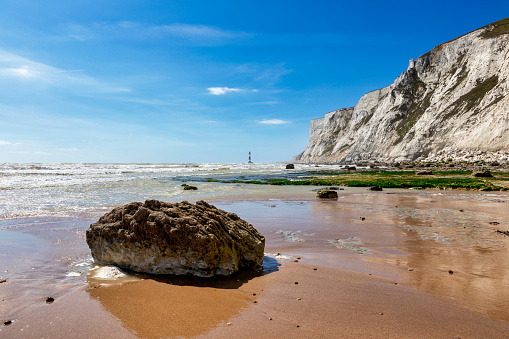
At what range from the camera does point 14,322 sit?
3250 mm

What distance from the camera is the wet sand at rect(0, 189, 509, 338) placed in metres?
3.12

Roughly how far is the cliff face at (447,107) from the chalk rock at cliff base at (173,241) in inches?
2115

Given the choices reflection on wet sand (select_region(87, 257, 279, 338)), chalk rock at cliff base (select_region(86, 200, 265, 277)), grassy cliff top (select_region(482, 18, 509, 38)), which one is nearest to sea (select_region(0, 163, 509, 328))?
chalk rock at cliff base (select_region(86, 200, 265, 277))

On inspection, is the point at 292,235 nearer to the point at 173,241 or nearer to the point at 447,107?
the point at 173,241

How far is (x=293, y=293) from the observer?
401 cm

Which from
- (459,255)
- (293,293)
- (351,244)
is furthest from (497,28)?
(293,293)

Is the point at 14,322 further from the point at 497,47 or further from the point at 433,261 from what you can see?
the point at 497,47

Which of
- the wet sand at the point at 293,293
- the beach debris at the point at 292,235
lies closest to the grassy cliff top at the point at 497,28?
the wet sand at the point at 293,293

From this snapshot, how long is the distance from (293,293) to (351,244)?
321 centimetres

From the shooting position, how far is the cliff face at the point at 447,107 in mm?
51438

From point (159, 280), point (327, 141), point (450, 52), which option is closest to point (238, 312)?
point (159, 280)

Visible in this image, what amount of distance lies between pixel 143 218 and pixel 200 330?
2.43 metres

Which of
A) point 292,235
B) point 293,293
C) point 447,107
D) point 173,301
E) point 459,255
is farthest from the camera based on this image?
point 447,107

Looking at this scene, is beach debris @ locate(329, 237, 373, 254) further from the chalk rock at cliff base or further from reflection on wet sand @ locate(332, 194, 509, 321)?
the chalk rock at cliff base
